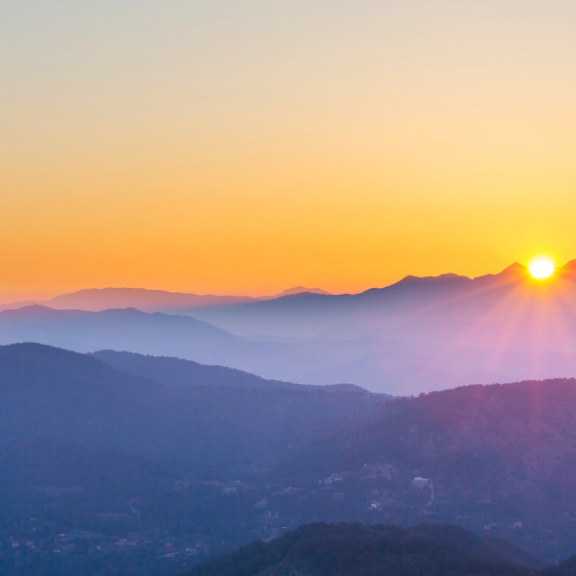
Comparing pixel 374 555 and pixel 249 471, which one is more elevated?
pixel 249 471

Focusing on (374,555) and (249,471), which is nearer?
(374,555)

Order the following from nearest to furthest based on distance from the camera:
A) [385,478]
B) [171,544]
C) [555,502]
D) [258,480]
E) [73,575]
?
[73,575] < [171,544] < [555,502] < [385,478] < [258,480]

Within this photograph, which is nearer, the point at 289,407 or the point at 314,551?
the point at 314,551

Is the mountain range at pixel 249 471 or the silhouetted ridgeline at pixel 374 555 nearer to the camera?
the silhouetted ridgeline at pixel 374 555

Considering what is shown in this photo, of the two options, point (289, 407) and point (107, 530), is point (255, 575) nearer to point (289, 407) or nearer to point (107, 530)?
point (107, 530)

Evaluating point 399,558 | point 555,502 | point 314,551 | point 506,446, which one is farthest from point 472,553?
point 506,446

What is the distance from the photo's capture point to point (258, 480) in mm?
146000

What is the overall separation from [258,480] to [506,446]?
148 ft

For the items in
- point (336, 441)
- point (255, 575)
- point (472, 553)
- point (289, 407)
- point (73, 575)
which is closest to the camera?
point (255, 575)

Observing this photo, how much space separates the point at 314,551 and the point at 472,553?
16.9 meters

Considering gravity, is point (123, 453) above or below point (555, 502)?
above

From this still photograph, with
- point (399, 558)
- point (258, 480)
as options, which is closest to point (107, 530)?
point (258, 480)

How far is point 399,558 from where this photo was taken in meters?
78.9

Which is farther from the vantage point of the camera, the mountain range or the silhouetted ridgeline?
the mountain range
